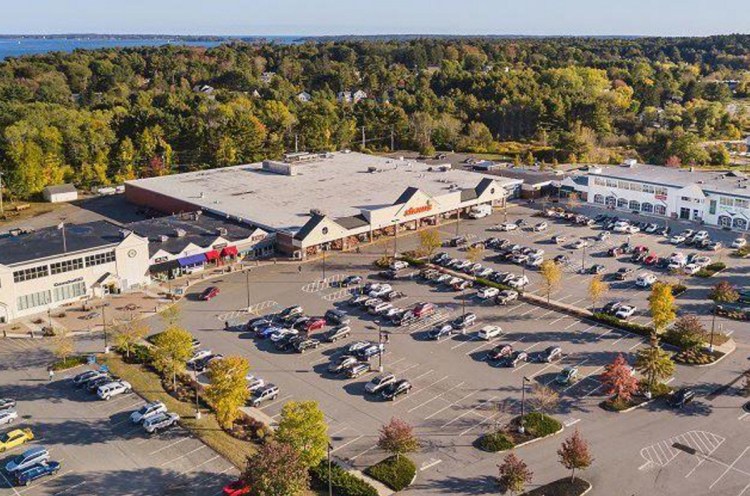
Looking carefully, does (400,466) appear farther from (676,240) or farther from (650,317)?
(676,240)

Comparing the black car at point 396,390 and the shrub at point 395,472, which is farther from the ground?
the black car at point 396,390

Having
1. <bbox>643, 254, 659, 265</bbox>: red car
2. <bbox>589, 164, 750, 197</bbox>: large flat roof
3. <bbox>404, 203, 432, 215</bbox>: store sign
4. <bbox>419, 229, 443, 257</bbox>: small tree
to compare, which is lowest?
<bbox>643, 254, 659, 265</bbox>: red car

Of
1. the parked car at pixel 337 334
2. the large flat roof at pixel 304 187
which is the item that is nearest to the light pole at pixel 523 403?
the parked car at pixel 337 334

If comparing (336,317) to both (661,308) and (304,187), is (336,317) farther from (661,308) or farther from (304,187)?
(304,187)

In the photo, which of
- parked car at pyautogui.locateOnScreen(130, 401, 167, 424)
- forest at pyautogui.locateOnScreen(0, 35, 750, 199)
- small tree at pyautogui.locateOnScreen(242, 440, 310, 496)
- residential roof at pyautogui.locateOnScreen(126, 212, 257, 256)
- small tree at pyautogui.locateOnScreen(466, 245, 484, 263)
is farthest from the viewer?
forest at pyautogui.locateOnScreen(0, 35, 750, 199)

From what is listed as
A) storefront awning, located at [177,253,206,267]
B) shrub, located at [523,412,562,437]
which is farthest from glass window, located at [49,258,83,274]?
shrub, located at [523,412,562,437]

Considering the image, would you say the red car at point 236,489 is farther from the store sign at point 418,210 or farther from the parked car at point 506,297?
the store sign at point 418,210

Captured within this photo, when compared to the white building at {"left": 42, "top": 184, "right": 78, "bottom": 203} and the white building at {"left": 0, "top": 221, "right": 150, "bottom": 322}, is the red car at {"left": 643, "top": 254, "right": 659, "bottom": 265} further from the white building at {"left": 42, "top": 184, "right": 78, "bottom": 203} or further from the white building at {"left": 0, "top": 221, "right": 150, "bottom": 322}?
the white building at {"left": 42, "top": 184, "right": 78, "bottom": 203}
